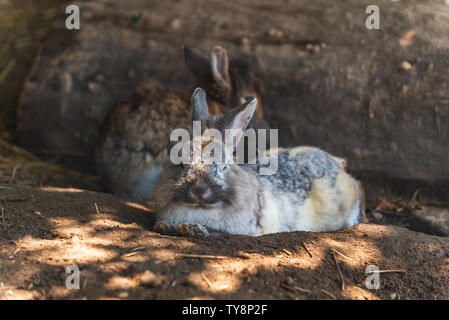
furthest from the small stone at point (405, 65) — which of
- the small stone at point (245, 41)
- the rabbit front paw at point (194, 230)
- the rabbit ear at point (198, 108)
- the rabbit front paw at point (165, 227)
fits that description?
the rabbit front paw at point (165, 227)

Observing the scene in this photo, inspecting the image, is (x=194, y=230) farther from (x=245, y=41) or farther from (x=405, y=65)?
(x=405, y=65)

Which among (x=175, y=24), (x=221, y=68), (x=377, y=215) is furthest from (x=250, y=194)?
(x=175, y=24)

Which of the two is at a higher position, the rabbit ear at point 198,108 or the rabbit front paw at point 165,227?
the rabbit ear at point 198,108

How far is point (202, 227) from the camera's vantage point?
4.07 m

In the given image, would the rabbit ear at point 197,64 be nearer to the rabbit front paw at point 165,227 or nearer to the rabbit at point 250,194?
the rabbit at point 250,194

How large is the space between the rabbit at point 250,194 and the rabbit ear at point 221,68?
4.65ft

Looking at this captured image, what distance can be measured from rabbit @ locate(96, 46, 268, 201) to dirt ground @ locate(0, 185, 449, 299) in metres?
1.07

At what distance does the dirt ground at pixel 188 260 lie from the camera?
10.6 feet

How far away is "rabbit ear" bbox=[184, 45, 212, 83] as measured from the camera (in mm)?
6293

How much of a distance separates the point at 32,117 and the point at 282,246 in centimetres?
492

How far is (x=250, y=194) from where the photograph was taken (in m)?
4.26

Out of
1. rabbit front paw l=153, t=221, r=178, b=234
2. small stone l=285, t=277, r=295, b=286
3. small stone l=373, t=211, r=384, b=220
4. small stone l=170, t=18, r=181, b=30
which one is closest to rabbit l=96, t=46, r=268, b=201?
small stone l=170, t=18, r=181, b=30

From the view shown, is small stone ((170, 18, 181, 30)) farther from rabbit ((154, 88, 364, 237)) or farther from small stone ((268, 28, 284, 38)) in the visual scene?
rabbit ((154, 88, 364, 237))

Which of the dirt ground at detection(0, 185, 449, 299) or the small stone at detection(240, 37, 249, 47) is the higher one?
the small stone at detection(240, 37, 249, 47)
